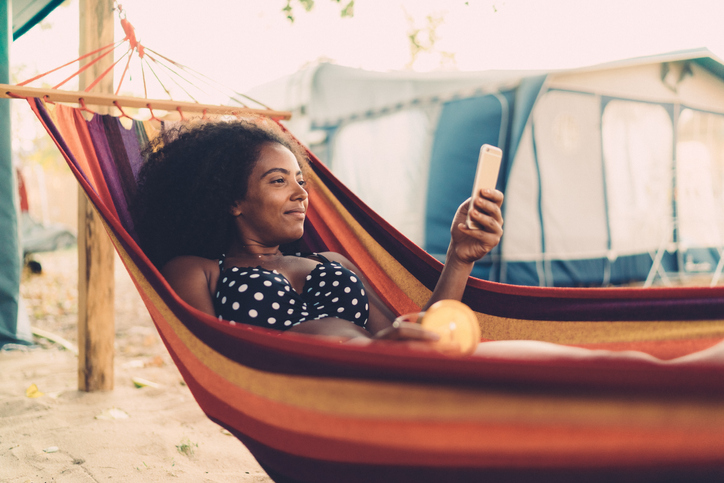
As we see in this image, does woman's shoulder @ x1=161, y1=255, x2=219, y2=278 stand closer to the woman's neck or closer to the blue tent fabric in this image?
the woman's neck

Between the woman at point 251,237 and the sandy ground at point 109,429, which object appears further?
the sandy ground at point 109,429

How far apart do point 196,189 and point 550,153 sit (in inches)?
146

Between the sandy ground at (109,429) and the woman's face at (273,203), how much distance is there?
717mm

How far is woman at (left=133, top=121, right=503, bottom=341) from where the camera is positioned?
131 centimetres

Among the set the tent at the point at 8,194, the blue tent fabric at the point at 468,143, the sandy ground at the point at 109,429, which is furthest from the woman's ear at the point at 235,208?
the blue tent fabric at the point at 468,143

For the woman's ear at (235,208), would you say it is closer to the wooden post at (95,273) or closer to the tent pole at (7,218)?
the wooden post at (95,273)

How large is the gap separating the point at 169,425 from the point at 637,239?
15.8 ft

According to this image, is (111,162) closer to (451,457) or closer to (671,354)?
(451,457)

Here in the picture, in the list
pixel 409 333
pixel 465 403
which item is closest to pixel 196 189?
pixel 409 333

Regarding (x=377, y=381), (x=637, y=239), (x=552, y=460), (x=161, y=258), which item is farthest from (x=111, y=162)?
(x=637, y=239)

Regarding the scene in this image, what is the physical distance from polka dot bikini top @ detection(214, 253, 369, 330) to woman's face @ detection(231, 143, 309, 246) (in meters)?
0.13

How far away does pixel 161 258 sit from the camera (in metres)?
1.60

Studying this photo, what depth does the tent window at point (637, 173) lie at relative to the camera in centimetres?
490

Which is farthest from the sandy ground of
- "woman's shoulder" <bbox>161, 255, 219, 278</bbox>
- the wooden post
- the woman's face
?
the woman's face
